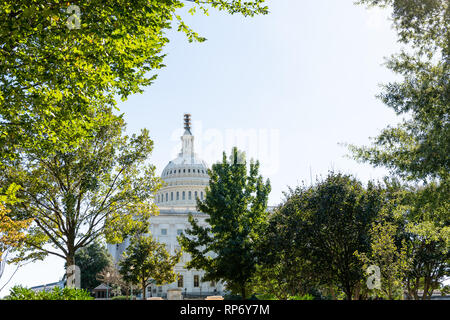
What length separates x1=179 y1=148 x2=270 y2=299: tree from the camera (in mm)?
30250

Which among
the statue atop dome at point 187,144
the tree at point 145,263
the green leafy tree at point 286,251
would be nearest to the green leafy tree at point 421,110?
the green leafy tree at point 286,251

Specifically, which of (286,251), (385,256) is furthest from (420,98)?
(286,251)

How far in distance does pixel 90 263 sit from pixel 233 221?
57168mm

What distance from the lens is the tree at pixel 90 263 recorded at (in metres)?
78.0

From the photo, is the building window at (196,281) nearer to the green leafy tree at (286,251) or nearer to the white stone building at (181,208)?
the white stone building at (181,208)

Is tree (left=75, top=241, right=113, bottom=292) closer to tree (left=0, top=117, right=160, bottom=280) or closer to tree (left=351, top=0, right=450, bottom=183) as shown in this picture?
tree (left=0, top=117, right=160, bottom=280)

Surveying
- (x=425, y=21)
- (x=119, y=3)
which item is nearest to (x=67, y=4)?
(x=119, y=3)

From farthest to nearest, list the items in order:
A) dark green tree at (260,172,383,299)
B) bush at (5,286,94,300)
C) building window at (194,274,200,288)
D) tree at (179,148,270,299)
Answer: building window at (194,274,200,288) → tree at (179,148,270,299) → dark green tree at (260,172,383,299) → bush at (5,286,94,300)

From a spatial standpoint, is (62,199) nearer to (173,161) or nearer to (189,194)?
(189,194)

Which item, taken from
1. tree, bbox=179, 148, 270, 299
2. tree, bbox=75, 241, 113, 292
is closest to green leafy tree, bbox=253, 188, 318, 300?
tree, bbox=179, 148, 270, 299

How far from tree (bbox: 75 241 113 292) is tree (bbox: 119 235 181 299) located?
40.6 metres

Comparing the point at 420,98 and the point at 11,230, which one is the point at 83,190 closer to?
the point at 11,230

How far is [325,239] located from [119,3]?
19.2 m
